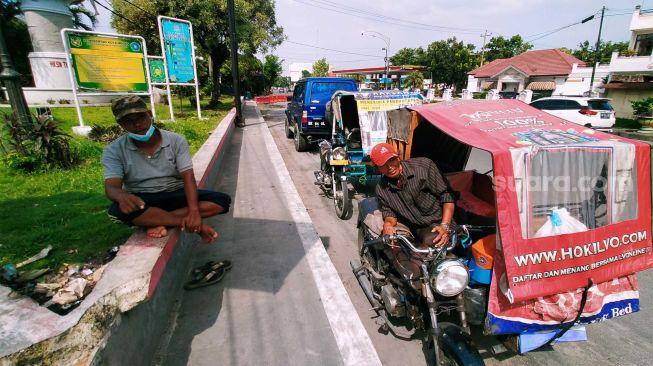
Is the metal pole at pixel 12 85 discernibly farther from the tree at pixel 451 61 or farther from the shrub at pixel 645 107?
the tree at pixel 451 61

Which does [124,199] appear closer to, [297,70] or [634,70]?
[634,70]

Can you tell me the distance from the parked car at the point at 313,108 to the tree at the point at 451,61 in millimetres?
47910

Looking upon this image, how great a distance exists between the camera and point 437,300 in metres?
2.30

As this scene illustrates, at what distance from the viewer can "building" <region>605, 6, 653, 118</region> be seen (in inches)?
882

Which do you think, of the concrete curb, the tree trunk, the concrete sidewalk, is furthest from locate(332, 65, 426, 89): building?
the concrete curb

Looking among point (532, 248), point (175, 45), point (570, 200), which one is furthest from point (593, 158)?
point (175, 45)

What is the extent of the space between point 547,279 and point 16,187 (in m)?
6.55

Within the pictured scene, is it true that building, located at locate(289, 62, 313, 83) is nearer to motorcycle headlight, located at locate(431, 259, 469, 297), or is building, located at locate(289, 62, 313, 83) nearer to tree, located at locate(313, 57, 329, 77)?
tree, located at locate(313, 57, 329, 77)

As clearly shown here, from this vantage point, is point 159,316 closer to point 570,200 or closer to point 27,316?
point 27,316

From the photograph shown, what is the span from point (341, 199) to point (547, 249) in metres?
3.39

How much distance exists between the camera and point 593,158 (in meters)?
2.17

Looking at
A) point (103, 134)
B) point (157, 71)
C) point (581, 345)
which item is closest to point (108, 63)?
point (157, 71)

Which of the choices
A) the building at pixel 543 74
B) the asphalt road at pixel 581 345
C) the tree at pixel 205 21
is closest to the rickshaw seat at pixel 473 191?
the asphalt road at pixel 581 345

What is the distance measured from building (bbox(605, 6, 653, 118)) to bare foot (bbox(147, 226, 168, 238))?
3008cm
